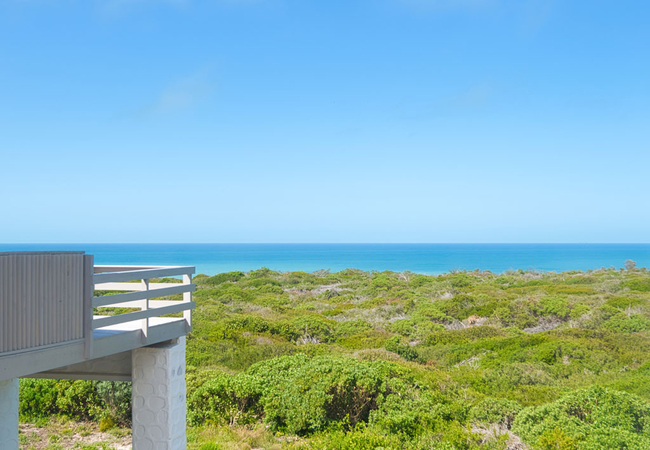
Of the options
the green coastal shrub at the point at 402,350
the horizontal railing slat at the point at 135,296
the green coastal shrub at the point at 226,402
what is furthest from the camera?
the green coastal shrub at the point at 402,350

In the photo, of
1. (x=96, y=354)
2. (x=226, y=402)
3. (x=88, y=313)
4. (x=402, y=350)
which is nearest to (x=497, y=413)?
(x=226, y=402)

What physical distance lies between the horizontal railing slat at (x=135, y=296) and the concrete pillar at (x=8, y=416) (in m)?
1.44

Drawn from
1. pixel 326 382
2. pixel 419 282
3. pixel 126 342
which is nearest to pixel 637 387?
pixel 326 382

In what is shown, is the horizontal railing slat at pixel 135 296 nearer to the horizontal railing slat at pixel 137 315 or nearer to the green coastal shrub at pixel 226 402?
the horizontal railing slat at pixel 137 315

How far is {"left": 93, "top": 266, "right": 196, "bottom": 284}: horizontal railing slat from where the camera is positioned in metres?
4.27

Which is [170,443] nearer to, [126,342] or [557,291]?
[126,342]

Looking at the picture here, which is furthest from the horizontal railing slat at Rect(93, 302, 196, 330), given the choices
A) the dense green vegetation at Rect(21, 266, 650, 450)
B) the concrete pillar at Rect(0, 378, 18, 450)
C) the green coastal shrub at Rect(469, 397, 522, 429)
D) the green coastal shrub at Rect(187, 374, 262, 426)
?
the green coastal shrub at Rect(469, 397, 522, 429)

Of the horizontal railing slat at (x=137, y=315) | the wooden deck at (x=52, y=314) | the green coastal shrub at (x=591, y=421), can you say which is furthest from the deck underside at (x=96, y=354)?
the green coastal shrub at (x=591, y=421)

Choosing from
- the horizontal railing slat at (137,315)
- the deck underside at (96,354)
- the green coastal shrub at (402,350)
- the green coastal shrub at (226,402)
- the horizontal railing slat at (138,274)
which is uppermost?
the horizontal railing slat at (138,274)

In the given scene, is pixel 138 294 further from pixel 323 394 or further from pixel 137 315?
pixel 323 394

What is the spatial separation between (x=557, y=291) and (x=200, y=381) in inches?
794

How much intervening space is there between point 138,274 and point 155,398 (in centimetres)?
144

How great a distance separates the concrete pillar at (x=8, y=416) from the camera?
186 inches

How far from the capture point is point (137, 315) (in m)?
4.45
